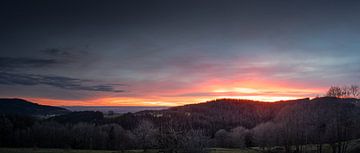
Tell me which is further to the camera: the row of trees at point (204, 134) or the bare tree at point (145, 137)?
the bare tree at point (145, 137)

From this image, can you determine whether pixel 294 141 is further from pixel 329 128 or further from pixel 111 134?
pixel 111 134

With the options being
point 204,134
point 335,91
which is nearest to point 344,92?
point 335,91

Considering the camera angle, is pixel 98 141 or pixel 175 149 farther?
pixel 98 141

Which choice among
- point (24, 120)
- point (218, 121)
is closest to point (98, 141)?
point (24, 120)

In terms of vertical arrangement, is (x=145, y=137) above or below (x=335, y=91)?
below

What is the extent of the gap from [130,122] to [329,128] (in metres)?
116

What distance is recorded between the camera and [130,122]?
536 feet

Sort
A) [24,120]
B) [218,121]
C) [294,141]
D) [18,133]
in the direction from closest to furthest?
[294,141], [18,133], [24,120], [218,121]

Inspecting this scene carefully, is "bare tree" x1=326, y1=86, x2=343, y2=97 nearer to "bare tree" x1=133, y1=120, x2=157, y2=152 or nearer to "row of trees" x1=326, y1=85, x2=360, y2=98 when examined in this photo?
"row of trees" x1=326, y1=85, x2=360, y2=98

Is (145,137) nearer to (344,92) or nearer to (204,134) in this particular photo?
(204,134)

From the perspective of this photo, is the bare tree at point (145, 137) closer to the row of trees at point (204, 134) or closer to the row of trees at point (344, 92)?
the row of trees at point (204, 134)

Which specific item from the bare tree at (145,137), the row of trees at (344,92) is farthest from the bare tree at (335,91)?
the bare tree at (145,137)

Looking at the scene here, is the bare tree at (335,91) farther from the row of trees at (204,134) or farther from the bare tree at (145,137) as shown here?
the bare tree at (145,137)

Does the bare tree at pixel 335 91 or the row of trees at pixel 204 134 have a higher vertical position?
the bare tree at pixel 335 91
